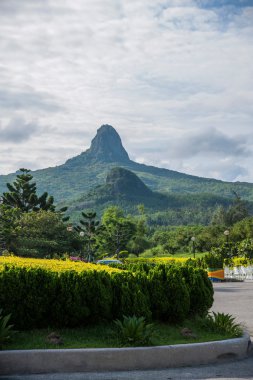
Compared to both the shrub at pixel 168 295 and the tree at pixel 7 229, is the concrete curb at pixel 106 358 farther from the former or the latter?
the tree at pixel 7 229

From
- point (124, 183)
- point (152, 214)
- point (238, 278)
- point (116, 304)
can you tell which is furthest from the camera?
point (124, 183)

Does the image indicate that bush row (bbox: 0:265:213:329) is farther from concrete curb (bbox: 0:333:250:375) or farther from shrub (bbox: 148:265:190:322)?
concrete curb (bbox: 0:333:250:375)

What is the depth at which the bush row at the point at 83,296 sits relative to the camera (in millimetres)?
7203

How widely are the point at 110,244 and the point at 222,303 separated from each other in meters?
50.2

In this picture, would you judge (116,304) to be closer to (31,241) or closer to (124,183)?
(31,241)

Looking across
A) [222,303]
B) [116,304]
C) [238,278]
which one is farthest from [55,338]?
[238,278]

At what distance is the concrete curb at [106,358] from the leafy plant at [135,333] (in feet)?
0.88

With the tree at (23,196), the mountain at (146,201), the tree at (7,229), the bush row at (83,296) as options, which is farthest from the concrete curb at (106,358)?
the mountain at (146,201)

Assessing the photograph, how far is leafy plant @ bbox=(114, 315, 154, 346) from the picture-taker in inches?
269

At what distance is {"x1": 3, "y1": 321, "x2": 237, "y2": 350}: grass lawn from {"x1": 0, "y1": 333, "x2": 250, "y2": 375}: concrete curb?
262mm

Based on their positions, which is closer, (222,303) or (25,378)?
(25,378)

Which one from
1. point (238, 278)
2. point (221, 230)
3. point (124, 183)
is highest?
point (124, 183)

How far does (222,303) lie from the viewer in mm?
15047

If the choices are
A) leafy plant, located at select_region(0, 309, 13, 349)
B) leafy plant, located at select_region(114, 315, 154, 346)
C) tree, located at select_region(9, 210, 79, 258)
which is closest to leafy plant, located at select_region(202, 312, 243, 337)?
leafy plant, located at select_region(114, 315, 154, 346)
